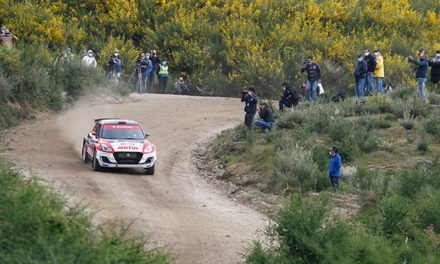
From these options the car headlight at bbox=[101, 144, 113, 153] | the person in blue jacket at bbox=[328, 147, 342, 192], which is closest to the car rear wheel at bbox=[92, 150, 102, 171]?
the car headlight at bbox=[101, 144, 113, 153]

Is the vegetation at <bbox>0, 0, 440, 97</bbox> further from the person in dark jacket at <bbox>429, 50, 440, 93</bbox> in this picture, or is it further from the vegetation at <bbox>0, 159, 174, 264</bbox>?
the vegetation at <bbox>0, 159, 174, 264</bbox>

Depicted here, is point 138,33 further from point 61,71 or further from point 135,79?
point 61,71

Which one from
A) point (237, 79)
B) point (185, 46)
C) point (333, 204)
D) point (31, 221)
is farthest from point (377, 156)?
point (185, 46)

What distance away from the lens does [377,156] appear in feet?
62.7

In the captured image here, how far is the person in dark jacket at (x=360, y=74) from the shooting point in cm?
2427

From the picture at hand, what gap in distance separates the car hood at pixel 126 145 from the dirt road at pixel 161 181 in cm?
84

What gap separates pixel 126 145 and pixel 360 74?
11293 mm

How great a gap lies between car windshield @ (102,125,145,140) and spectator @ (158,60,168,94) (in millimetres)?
16191

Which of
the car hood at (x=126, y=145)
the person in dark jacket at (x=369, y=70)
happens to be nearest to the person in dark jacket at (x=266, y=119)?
the person in dark jacket at (x=369, y=70)

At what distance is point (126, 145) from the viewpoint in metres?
18.2

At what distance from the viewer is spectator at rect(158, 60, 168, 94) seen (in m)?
35.4

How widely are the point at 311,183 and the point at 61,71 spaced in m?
17.8

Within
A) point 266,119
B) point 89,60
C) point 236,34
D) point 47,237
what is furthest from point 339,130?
point 236,34

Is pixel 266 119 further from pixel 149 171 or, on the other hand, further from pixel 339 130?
pixel 149 171
